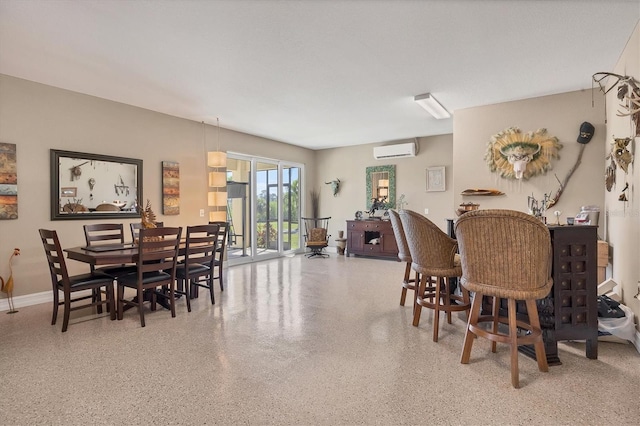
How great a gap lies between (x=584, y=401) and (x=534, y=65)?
129 inches

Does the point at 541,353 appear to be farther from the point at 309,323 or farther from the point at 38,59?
the point at 38,59

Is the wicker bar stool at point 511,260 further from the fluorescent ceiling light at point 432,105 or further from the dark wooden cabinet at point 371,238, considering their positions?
the dark wooden cabinet at point 371,238

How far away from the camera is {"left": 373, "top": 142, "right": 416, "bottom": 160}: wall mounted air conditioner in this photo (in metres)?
7.45

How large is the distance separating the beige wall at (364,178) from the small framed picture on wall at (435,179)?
0.09 m

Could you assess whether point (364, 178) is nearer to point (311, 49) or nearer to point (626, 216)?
point (311, 49)

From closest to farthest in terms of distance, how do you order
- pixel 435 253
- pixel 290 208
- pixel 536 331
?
pixel 536 331
pixel 435 253
pixel 290 208

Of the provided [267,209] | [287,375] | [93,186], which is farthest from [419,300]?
[267,209]

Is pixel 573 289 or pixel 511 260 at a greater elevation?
pixel 511 260

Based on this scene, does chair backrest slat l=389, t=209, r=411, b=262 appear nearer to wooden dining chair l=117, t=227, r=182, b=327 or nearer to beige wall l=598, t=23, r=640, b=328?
beige wall l=598, t=23, r=640, b=328

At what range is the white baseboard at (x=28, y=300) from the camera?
3893 mm

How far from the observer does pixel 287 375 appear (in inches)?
90.7

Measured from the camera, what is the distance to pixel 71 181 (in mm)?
4430

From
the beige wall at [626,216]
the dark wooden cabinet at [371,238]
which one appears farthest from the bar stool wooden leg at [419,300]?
the dark wooden cabinet at [371,238]

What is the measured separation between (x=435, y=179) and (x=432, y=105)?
272 centimetres
